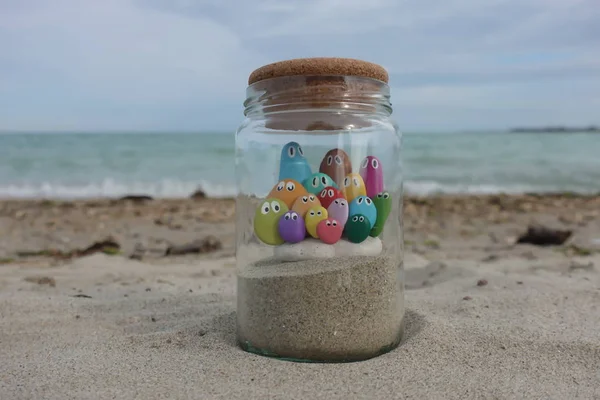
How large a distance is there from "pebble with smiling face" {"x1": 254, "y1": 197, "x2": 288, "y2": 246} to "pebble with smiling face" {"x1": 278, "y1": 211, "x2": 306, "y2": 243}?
0.09 feet

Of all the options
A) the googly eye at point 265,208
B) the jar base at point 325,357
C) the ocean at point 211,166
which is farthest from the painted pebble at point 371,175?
the ocean at point 211,166

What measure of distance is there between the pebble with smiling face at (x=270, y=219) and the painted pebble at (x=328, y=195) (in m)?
0.12

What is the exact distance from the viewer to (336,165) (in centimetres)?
189

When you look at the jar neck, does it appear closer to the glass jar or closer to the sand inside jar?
the glass jar

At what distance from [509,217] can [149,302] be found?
4.76m

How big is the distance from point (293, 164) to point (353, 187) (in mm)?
225

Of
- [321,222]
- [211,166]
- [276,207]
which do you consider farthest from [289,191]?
[211,166]

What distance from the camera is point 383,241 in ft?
6.39

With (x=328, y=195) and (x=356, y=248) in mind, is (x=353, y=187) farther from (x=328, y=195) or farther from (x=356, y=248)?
(x=356, y=248)

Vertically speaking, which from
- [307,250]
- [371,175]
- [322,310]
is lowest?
[322,310]

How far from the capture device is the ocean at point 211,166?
1112 centimetres

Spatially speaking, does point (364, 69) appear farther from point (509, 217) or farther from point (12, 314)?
point (509, 217)

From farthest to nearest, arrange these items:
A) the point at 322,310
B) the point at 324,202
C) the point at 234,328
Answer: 1. the point at 234,328
2. the point at 324,202
3. the point at 322,310

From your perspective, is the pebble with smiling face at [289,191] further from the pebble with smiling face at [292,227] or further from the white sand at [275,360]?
the white sand at [275,360]
